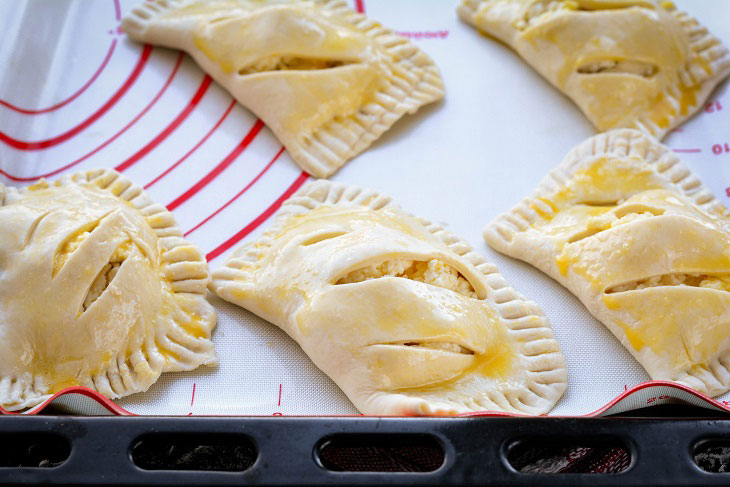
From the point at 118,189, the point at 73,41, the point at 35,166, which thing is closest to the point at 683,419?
the point at 118,189

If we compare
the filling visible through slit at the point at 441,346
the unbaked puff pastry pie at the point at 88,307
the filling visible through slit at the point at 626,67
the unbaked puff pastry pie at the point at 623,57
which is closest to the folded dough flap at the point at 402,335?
the filling visible through slit at the point at 441,346

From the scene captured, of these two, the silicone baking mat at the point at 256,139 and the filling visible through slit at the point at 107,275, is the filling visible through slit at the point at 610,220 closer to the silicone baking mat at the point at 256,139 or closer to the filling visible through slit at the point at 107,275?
the silicone baking mat at the point at 256,139

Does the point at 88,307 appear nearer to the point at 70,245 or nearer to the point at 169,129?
the point at 70,245

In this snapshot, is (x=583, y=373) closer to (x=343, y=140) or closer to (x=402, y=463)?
(x=402, y=463)

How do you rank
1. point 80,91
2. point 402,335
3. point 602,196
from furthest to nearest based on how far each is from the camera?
point 80,91, point 602,196, point 402,335

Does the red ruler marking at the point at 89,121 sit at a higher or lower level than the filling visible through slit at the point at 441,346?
higher

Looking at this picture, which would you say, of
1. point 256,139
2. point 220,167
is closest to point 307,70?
point 256,139

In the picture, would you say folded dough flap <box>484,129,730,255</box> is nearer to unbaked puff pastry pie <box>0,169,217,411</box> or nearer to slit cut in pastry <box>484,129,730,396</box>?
slit cut in pastry <box>484,129,730,396</box>

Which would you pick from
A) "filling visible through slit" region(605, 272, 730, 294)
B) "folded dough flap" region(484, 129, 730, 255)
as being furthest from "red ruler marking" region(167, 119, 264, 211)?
"filling visible through slit" region(605, 272, 730, 294)
